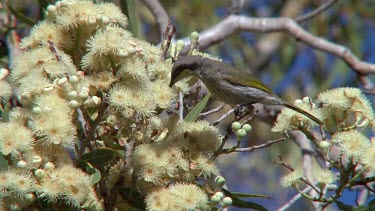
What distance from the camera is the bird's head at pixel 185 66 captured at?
2.21 m

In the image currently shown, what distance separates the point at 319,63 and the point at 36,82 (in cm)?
544

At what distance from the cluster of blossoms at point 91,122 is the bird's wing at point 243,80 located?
985mm

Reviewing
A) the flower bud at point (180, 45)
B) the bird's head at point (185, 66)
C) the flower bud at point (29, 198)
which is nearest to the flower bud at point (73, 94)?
the flower bud at point (29, 198)

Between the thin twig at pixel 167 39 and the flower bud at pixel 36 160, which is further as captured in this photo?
the thin twig at pixel 167 39

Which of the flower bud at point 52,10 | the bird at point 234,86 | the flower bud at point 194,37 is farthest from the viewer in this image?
the bird at point 234,86

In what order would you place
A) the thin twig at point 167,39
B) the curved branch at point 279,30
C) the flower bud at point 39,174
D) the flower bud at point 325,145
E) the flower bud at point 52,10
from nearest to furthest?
the flower bud at point 39,174, the flower bud at point 52,10, the flower bud at point 325,145, the thin twig at point 167,39, the curved branch at point 279,30

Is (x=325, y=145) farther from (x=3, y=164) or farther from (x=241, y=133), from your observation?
(x=3, y=164)

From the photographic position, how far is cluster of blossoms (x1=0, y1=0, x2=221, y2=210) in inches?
69.0

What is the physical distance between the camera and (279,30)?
13.6 ft

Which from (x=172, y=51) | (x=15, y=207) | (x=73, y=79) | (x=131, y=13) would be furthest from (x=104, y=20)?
(x=131, y=13)

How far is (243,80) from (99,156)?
1389 mm

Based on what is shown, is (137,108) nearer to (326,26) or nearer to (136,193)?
(136,193)

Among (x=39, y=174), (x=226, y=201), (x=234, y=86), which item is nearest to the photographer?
(x=39, y=174)

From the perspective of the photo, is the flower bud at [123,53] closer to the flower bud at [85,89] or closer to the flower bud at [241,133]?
the flower bud at [85,89]
